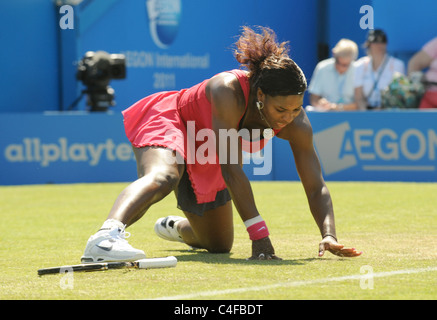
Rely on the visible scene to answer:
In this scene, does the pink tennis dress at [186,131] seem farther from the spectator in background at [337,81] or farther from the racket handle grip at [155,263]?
the spectator in background at [337,81]

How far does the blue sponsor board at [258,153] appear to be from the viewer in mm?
11977

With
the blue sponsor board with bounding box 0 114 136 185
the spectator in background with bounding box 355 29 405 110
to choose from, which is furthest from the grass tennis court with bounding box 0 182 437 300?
the spectator in background with bounding box 355 29 405 110

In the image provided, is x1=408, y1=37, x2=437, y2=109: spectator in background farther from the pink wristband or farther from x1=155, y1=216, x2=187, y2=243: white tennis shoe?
the pink wristband

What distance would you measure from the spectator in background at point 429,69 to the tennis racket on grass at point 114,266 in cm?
828

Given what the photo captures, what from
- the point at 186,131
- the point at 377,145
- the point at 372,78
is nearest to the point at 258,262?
the point at 186,131

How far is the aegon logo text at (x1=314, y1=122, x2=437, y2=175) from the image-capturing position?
11.9 metres

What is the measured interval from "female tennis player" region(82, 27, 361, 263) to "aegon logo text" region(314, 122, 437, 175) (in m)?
6.42

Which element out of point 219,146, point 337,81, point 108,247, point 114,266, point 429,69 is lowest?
point 114,266

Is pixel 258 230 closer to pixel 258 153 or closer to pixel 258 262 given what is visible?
pixel 258 262

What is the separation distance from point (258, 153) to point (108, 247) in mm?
7397

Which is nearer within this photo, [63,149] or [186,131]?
[186,131]

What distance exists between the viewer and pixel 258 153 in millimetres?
12070

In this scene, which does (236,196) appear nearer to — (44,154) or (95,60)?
(44,154)
